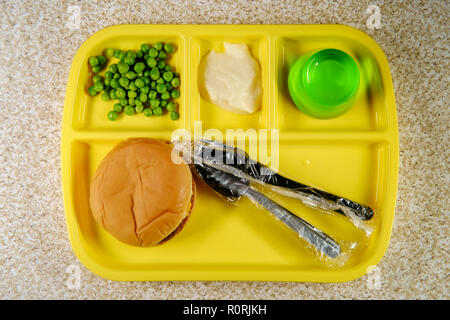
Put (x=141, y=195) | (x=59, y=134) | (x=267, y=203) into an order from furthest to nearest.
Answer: (x=59, y=134), (x=267, y=203), (x=141, y=195)

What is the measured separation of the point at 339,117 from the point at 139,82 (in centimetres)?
67

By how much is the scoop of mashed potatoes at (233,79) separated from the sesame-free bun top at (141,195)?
29cm

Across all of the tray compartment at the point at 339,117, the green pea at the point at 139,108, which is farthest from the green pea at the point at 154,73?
the tray compartment at the point at 339,117

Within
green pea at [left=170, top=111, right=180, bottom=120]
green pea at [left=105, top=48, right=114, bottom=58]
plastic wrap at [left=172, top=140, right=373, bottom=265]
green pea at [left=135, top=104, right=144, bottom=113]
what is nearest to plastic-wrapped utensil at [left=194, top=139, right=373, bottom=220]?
plastic wrap at [left=172, top=140, right=373, bottom=265]

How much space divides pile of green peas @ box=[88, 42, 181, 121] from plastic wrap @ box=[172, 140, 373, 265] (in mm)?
159

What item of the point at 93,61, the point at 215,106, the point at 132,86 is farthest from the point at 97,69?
the point at 215,106

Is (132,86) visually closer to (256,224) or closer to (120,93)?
(120,93)

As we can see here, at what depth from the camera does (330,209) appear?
108 centimetres

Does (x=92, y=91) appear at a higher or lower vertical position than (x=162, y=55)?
lower

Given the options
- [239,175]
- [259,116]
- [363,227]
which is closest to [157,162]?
[239,175]

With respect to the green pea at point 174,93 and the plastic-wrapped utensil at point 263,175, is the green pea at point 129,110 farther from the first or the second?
the plastic-wrapped utensil at point 263,175

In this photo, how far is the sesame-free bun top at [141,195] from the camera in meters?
0.92

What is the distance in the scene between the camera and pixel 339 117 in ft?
3.64

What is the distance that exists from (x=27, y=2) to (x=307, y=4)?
98 cm
